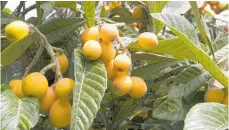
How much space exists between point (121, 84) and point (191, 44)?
0.47 feet

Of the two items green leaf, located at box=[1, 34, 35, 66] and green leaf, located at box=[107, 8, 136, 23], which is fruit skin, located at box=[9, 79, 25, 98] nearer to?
green leaf, located at box=[1, 34, 35, 66]

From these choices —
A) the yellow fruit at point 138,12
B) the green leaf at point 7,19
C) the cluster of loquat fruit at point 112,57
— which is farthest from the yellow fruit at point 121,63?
the yellow fruit at point 138,12

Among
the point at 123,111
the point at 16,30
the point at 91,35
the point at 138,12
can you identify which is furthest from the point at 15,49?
the point at 138,12

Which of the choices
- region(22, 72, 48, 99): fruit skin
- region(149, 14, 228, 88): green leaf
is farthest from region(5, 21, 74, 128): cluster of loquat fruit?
region(149, 14, 228, 88): green leaf

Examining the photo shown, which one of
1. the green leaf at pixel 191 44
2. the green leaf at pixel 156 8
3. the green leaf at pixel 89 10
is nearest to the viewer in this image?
the green leaf at pixel 191 44

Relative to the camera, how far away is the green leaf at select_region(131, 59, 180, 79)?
94cm

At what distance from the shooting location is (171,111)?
33.9 inches

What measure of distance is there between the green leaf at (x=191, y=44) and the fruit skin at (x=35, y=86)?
25cm

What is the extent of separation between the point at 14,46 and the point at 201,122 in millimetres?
374

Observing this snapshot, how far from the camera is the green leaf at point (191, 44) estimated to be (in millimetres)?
783

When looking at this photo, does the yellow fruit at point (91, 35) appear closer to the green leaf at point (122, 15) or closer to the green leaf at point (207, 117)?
the green leaf at point (207, 117)

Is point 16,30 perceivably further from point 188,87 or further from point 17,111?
point 188,87

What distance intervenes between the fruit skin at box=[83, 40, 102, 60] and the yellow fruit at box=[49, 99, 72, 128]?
3.6 inches

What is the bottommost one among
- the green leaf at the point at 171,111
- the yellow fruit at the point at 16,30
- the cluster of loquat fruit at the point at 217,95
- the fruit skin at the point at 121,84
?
the green leaf at the point at 171,111
